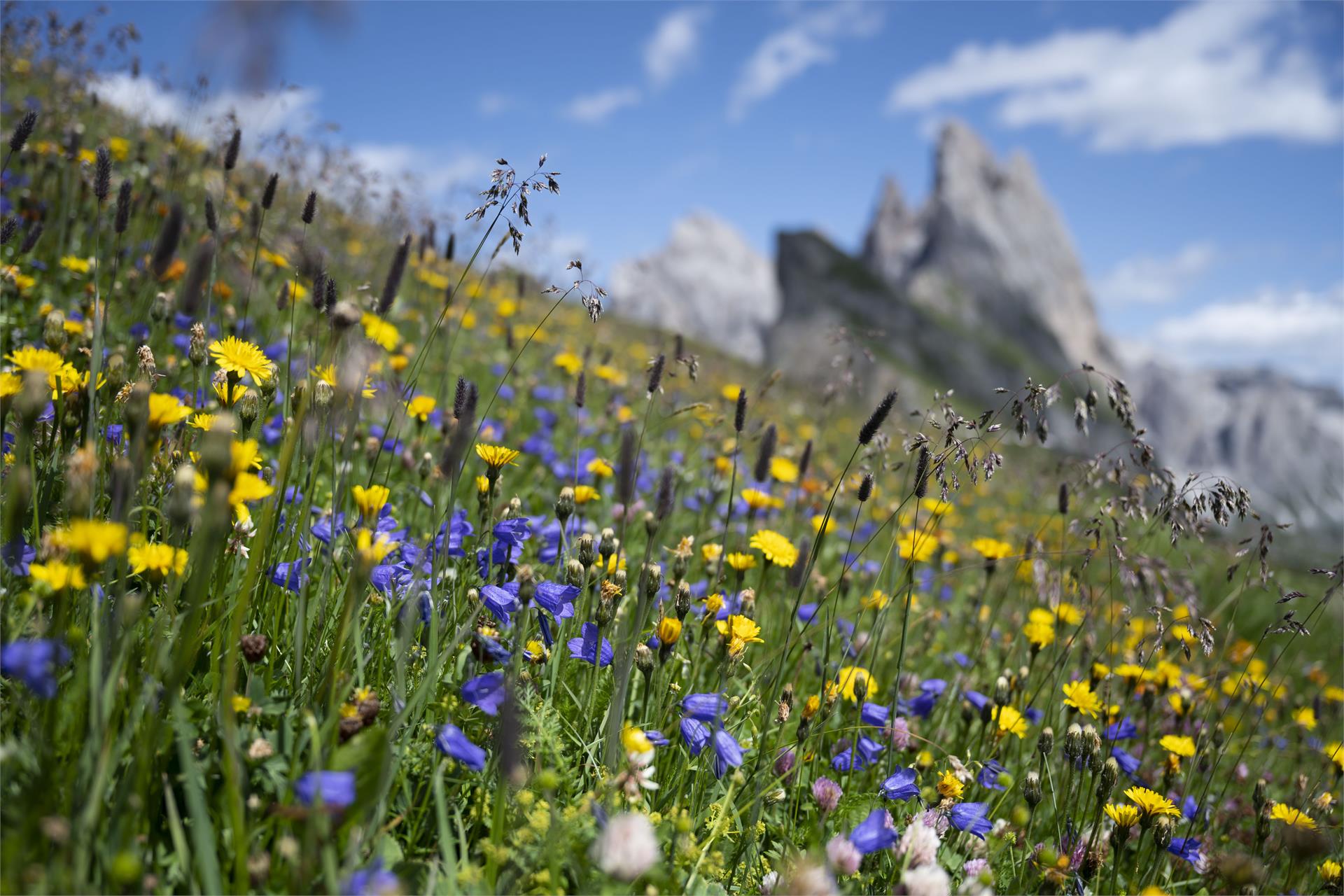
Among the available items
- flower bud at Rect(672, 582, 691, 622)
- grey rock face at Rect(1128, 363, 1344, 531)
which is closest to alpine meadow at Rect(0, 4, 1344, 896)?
flower bud at Rect(672, 582, 691, 622)

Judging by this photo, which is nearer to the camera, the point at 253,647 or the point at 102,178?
the point at 253,647

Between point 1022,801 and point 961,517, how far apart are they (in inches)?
191

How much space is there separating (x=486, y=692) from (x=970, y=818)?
1.19 metres

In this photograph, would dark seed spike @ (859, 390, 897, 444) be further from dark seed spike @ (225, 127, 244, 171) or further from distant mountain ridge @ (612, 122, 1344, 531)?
distant mountain ridge @ (612, 122, 1344, 531)

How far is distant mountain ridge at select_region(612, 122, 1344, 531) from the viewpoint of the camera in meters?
57.0

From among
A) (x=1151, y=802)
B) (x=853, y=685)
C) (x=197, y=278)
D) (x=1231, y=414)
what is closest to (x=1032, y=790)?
(x=1151, y=802)

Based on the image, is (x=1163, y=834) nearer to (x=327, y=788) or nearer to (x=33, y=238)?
(x=327, y=788)

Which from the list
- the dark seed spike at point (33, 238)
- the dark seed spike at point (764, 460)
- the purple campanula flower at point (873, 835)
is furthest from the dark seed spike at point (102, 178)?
the purple campanula flower at point (873, 835)

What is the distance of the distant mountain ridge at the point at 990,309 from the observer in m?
57.0

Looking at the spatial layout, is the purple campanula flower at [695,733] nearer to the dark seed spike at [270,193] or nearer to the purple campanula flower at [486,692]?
the purple campanula flower at [486,692]

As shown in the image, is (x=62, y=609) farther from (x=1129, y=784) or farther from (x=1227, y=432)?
(x=1227, y=432)

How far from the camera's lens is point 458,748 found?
134 centimetres

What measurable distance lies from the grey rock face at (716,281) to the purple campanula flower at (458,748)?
125m

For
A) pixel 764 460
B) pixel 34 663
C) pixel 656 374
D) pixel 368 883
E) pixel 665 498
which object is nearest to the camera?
pixel 34 663
